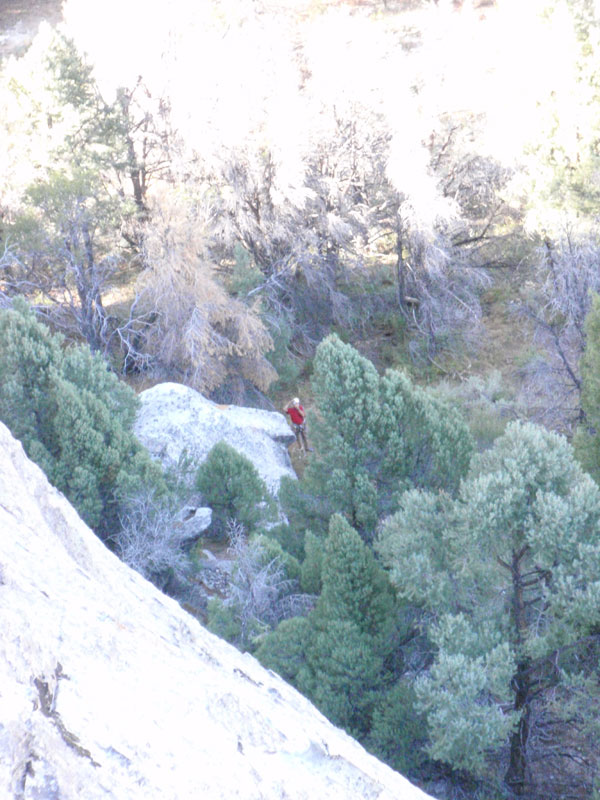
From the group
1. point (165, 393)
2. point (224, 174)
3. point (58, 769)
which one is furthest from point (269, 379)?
point (58, 769)

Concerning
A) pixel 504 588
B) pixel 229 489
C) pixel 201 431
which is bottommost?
pixel 229 489

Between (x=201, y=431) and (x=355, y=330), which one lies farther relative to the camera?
(x=355, y=330)

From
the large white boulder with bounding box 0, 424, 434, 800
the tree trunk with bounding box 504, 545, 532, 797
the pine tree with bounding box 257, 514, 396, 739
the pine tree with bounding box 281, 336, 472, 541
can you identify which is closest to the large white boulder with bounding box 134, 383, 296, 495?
the pine tree with bounding box 281, 336, 472, 541

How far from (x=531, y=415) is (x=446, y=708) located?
9520 millimetres

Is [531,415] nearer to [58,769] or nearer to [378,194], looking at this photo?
[378,194]

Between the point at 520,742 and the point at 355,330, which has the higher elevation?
the point at 355,330

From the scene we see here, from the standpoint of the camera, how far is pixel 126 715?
7.13 feet

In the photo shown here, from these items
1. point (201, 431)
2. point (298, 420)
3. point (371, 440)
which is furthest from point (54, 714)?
point (298, 420)

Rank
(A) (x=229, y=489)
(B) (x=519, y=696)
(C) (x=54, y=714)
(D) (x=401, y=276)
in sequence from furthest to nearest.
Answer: (D) (x=401, y=276), (A) (x=229, y=489), (B) (x=519, y=696), (C) (x=54, y=714)

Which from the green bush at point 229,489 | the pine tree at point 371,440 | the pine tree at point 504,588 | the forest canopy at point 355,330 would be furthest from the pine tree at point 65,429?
the pine tree at point 504,588

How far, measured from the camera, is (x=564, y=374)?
14625mm

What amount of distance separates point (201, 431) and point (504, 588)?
277 inches

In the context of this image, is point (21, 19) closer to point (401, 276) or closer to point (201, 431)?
point (401, 276)

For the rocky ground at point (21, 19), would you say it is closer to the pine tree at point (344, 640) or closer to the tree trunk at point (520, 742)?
the pine tree at point (344, 640)
